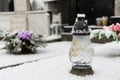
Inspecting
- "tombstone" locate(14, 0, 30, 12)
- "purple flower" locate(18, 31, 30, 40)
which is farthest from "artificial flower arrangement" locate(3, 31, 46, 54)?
"tombstone" locate(14, 0, 30, 12)

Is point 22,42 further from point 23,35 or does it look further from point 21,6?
point 21,6

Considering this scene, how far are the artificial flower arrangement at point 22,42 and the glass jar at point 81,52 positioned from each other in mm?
1918

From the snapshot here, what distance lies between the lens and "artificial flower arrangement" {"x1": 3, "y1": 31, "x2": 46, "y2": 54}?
483cm

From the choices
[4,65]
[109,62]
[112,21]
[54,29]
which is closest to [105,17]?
[112,21]

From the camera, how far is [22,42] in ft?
15.8

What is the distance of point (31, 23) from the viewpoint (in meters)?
8.08

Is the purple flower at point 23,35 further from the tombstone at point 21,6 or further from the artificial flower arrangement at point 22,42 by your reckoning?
the tombstone at point 21,6

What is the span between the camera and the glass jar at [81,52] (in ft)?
9.83

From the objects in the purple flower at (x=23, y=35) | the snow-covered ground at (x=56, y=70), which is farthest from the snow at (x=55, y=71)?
the purple flower at (x=23, y=35)

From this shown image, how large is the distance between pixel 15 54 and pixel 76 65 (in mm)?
2063

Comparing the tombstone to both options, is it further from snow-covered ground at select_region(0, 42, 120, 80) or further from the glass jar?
the glass jar

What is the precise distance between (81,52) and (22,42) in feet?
6.58

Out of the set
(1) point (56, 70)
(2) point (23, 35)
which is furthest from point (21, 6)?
(1) point (56, 70)

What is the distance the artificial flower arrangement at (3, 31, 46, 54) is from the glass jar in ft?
6.29
